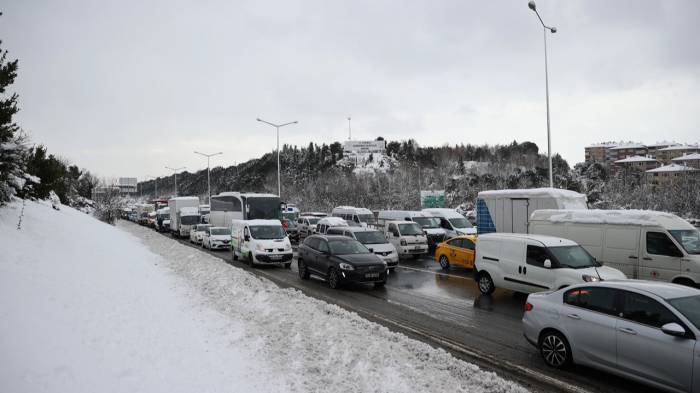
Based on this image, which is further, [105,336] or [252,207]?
[252,207]

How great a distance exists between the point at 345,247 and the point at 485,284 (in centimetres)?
455

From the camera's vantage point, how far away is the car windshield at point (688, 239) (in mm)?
11410

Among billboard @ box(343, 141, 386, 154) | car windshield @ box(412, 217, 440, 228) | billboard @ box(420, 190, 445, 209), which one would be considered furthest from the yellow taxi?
billboard @ box(343, 141, 386, 154)

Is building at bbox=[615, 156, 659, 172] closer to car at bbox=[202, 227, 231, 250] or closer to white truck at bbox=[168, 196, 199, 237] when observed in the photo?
white truck at bbox=[168, 196, 199, 237]

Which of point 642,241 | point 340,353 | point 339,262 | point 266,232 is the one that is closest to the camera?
point 340,353

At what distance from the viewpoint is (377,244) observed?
55.2 ft

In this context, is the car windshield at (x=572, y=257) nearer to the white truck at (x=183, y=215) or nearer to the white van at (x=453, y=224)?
the white van at (x=453, y=224)

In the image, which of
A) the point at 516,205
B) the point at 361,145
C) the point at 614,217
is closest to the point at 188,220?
the point at 516,205

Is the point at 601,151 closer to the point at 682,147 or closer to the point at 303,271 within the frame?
the point at 682,147

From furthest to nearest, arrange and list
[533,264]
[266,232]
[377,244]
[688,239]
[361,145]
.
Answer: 1. [361,145]
2. [266,232]
3. [377,244]
4. [688,239]
5. [533,264]

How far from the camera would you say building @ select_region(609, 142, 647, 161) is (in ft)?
476

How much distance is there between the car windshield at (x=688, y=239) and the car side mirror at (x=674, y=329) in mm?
7668

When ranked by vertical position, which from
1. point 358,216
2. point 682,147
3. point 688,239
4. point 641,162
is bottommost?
point 358,216

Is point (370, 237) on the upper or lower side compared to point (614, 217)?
lower
